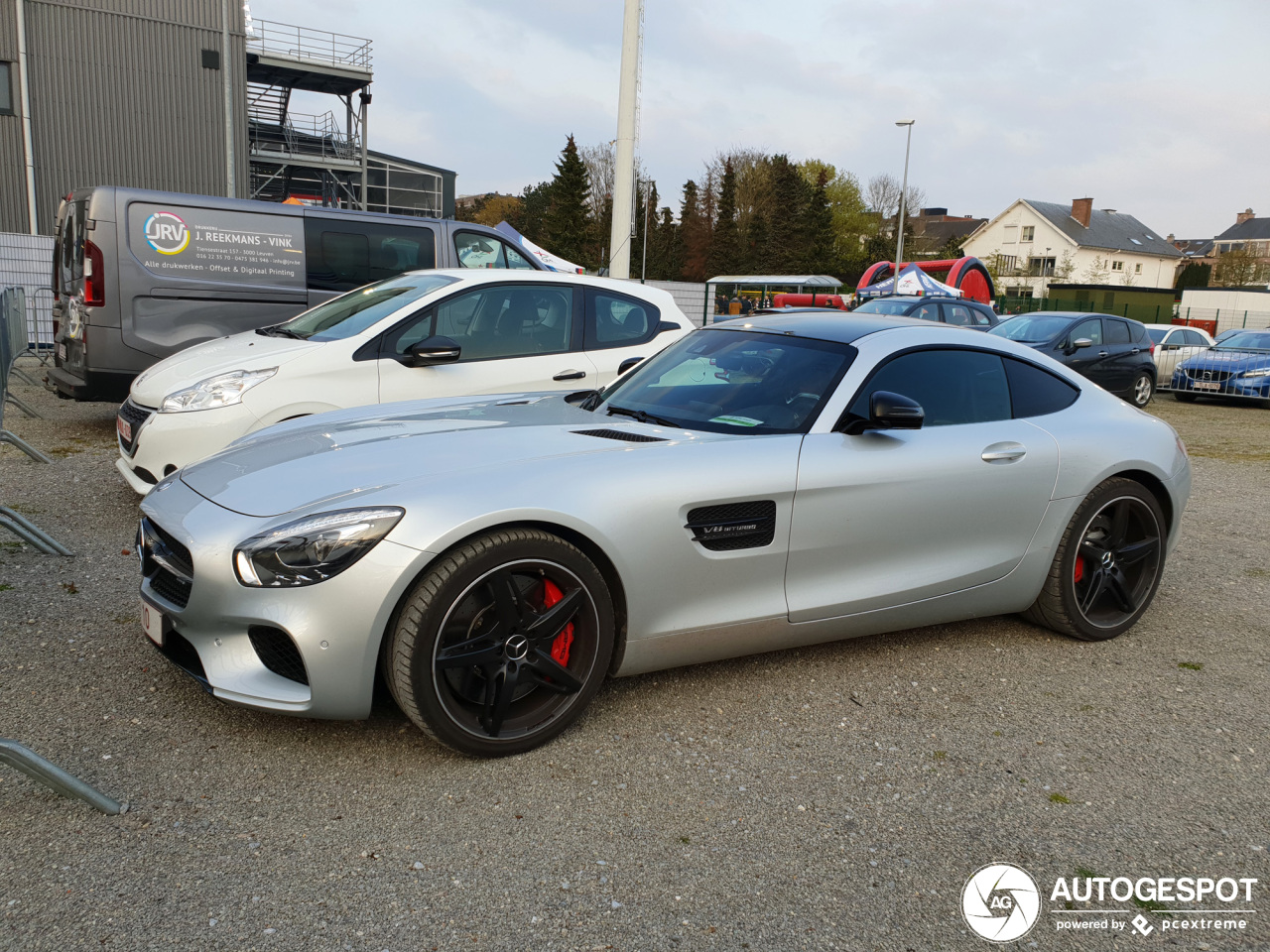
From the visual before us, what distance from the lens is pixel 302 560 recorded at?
278cm

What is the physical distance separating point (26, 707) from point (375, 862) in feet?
5.04

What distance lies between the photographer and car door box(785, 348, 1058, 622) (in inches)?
137

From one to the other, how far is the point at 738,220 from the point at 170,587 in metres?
75.5

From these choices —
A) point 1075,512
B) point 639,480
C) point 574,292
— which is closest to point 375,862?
point 639,480

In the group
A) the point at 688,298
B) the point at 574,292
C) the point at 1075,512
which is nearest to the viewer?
the point at 1075,512

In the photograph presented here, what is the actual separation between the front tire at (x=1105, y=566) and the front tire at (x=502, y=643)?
2214 mm

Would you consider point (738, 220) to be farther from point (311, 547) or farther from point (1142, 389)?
point (311, 547)

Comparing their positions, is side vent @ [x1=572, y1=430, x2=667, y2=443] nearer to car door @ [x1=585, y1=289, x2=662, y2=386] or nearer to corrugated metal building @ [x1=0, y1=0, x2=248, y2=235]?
car door @ [x1=585, y1=289, x2=662, y2=386]

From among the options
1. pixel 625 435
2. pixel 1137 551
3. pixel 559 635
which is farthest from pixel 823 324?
pixel 559 635

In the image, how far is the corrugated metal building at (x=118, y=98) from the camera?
2572 cm

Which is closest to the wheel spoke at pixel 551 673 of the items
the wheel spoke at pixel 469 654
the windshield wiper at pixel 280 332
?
the wheel spoke at pixel 469 654

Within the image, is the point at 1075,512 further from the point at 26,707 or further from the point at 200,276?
the point at 200,276

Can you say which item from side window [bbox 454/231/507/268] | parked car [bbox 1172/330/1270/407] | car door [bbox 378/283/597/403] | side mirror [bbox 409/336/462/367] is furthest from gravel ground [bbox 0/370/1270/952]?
parked car [bbox 1172/330/1270/407]

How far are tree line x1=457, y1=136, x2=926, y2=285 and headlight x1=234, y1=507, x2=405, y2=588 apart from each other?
205 ft
